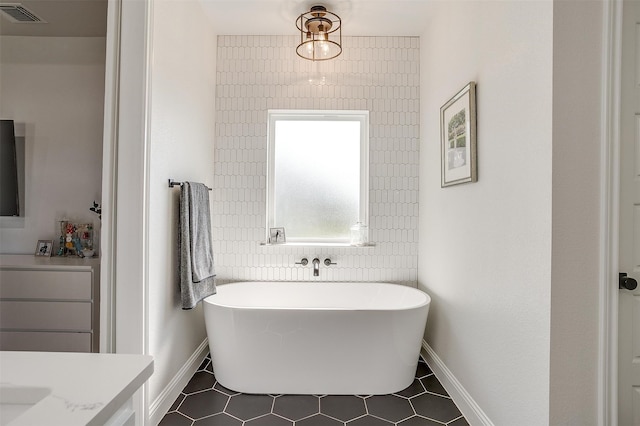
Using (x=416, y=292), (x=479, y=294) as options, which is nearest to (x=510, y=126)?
(x=479, y=294)

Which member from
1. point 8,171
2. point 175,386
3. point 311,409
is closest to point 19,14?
point 8,171

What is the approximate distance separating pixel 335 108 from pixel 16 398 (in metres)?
2.99

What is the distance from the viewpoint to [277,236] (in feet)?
10.6

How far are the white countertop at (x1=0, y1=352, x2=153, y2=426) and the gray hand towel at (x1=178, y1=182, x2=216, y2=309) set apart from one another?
5.18ft

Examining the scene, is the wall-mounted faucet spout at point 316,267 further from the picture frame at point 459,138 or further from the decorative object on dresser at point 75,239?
the decorative object on dresser at point 75,239

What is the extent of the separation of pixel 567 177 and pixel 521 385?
36.0 inches

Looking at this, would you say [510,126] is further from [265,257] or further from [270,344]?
[265,257]

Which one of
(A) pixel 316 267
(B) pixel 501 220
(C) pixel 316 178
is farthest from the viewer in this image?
(C) pixel 316 178

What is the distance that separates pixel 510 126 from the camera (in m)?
1.68

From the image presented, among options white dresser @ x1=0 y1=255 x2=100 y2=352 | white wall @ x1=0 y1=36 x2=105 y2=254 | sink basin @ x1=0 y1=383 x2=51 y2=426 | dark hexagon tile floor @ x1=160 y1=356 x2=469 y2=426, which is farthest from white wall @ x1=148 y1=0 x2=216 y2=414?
sink basin @ x1=0 y1=383 x2=51 y2=426

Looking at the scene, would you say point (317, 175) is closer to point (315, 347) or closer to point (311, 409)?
point (315, 347)

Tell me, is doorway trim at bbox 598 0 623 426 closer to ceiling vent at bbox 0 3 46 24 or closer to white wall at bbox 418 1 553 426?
white wall at bbox 418 1 553 426

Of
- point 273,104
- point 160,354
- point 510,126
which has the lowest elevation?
point 160,354

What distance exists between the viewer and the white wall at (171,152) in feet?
6.61
